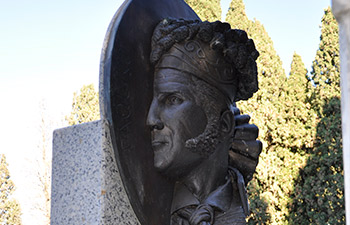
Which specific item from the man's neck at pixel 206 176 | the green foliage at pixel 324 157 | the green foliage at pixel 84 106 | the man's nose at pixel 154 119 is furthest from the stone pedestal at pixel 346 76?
Result: the green foliage at pixel 84 106

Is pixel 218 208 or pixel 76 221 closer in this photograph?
pixel 76 221

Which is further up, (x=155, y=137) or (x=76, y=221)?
(x=155, y=137)

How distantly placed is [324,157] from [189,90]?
8105 millimetres

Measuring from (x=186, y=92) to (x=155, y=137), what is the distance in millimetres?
325

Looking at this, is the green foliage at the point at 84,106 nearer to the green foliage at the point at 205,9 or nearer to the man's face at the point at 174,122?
the green foliage at the point at 205,9

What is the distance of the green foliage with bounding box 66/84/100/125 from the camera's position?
14.3m

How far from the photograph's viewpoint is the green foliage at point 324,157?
958cm

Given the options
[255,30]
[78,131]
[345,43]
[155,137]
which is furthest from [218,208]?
[255,30]

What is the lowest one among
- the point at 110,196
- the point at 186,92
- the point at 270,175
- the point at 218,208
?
the point at 270,175

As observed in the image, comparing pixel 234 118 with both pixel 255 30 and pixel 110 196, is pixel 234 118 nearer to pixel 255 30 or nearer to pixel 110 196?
pixel 110 196

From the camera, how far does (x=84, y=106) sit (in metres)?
14.4

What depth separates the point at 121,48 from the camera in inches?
95.8

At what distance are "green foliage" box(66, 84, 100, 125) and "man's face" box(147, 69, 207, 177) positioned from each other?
11.7 metres

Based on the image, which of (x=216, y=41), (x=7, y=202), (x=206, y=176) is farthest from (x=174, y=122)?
(x=7, y=202)
